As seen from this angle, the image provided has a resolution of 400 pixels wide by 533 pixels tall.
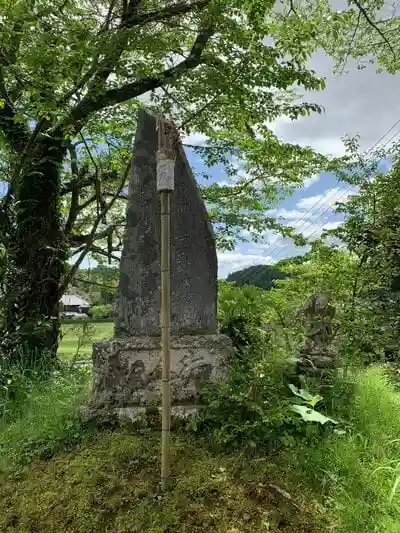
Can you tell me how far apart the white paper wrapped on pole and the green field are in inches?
126

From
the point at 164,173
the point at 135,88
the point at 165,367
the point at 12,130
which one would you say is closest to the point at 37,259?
the point at 12,130

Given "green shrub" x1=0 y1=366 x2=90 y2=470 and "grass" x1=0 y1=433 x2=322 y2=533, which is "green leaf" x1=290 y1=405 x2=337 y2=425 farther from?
"green shrub" x1=0 y1=366 x2=90 y2=470

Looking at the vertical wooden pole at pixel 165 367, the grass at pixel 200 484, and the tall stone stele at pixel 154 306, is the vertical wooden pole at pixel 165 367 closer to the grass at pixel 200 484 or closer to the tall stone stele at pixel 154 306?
the grass at pixel 200 484

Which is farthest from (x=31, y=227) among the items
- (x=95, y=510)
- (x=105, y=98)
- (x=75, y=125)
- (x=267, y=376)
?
(x=95, y=510)

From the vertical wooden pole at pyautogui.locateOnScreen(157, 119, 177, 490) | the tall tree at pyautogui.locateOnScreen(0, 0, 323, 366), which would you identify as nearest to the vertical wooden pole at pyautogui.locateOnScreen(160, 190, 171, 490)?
the vertical wooden pole at pyautogui.locateOnScreen(157, 119, 177, 490)

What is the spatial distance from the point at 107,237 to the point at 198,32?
362 cm

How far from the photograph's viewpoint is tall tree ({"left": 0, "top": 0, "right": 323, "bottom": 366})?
17.1ft

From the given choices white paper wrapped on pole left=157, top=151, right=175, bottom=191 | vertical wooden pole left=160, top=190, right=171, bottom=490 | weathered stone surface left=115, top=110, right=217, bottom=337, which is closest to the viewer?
vertical wooden pole left=160, top=190, right=171, bottom=490

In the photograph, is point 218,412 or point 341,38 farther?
point 341,38

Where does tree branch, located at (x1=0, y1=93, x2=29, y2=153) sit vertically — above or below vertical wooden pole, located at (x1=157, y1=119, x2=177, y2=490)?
above

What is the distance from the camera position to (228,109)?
5.97 meters

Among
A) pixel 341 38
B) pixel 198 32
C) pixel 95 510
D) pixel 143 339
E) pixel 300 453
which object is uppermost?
pixel 341 38

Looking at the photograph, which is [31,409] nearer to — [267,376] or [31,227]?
[267,376]

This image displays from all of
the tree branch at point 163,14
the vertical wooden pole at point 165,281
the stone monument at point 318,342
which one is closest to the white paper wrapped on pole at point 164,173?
the vertical wooden pole at point 165,281
